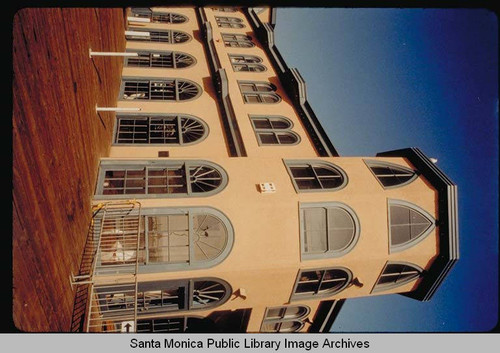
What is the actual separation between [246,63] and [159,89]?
7386 mm

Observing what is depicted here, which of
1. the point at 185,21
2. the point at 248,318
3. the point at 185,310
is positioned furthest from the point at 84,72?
the point at 185,21

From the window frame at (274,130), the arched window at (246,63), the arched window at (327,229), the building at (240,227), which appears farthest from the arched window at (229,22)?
the arched window at (327,229)

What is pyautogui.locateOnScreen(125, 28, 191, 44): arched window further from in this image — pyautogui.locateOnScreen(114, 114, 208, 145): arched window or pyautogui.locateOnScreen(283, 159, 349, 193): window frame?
pyautogui.locateOnScreen(283, 159, 349, 193): window frame

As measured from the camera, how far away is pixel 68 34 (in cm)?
581

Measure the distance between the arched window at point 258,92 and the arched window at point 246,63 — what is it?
6.16ft

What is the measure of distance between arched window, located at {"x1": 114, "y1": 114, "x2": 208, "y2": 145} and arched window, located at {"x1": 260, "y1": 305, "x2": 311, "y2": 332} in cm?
951

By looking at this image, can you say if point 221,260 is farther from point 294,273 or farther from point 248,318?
point 248,318

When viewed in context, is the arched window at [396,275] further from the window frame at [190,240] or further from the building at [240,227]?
the window frame at [190,240]

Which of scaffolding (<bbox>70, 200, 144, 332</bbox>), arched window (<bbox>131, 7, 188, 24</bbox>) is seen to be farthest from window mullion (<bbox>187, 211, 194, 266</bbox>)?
arched window (<bbox>131, 7, 188, 24</bbox>)

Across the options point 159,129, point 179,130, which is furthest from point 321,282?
point 159,129

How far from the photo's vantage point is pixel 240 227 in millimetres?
10242

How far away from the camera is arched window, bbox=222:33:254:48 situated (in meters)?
23.6

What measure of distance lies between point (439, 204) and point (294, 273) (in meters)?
6.43

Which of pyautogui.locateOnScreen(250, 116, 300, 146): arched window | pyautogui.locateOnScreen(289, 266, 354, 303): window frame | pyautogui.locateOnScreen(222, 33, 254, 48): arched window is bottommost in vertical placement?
pyautogui.locateOnScreen(289, 266, 354, 303): window frame
